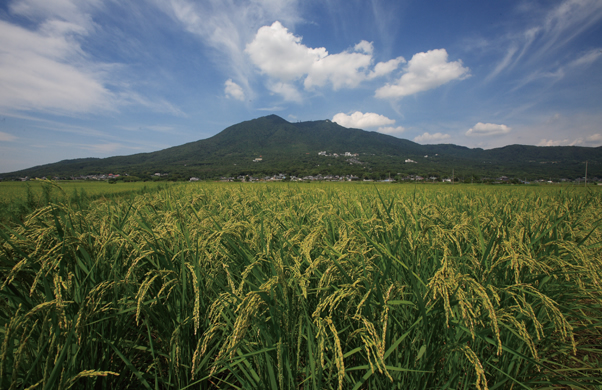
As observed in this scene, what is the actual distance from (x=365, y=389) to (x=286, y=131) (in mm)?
180726

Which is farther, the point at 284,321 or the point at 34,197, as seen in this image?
the point at 34,197

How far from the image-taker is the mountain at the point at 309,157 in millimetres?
94188

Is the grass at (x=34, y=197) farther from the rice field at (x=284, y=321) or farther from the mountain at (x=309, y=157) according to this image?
the mountain at (x=309, y=157)

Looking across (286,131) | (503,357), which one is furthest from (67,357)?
(286,131)

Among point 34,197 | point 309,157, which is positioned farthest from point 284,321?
point 309,157

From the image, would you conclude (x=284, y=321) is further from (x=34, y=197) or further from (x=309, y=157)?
(x=309, y=157)

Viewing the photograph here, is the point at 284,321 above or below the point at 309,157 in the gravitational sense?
below

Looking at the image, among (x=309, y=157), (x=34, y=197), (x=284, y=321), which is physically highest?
(x=309, y=157)

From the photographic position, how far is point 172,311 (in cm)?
155

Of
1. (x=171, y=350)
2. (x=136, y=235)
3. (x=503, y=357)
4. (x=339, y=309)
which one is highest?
(x=136, y=235)

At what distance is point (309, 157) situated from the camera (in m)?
126

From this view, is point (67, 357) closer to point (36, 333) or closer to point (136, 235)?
point (36, 333)

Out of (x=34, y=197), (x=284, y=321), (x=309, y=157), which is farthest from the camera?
(x=309, y=157)

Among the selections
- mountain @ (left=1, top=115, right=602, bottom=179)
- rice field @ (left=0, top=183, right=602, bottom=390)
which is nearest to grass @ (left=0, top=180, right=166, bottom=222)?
rice field @ (left=0, top=183, right=602, bottom=390)
